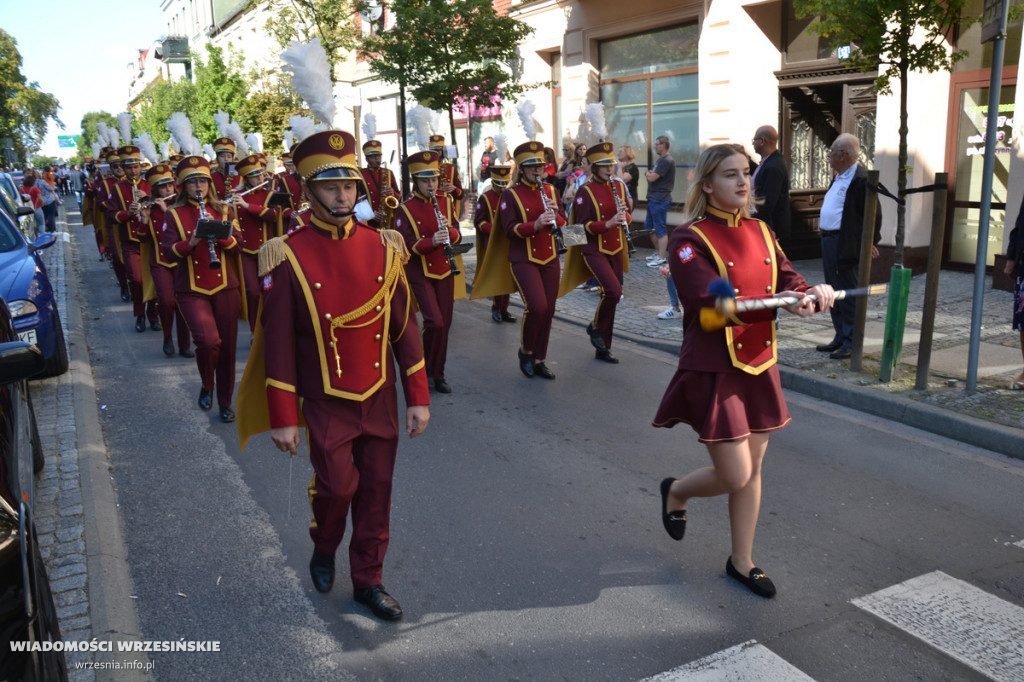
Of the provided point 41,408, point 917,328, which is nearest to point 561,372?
point 917,328

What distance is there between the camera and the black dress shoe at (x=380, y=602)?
3996 millimetres

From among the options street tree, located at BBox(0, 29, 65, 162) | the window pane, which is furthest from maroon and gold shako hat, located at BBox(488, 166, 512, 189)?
street tree, located at BBox(0, 29, 65, 162)

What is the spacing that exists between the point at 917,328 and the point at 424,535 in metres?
6.48

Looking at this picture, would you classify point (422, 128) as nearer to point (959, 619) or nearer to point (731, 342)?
point (731, 342)

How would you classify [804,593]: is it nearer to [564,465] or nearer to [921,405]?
[564,465]

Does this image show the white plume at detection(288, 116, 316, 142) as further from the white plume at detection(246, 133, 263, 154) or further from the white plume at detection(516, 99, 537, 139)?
the white plume at detection(246, 133, 263, 154)

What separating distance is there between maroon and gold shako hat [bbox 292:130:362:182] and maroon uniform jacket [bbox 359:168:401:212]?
5251mm

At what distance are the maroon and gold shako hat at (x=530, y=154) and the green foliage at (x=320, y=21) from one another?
11567 mm

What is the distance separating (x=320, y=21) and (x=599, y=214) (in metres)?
13.0

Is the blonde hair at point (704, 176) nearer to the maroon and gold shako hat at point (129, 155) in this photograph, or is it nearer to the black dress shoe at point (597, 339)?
the black dress shoe at point (597, 339)

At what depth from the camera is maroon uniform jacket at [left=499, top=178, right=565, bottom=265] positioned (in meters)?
8.29

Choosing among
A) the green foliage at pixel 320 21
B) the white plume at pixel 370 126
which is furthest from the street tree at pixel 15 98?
the white plume at pixel 370 126

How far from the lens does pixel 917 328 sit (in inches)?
364

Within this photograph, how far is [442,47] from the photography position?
52.1ft
